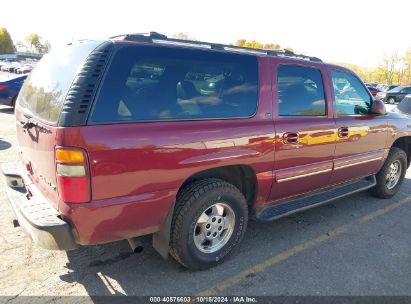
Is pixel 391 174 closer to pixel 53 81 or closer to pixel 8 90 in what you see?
pixel 53 81

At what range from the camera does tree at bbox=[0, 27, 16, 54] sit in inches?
4313

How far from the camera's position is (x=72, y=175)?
235 cm

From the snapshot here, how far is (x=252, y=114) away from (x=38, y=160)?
1.88 metres

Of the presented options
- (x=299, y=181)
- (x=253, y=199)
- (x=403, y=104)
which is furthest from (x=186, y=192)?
(x=403, y=104)

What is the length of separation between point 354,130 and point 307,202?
1.15 m

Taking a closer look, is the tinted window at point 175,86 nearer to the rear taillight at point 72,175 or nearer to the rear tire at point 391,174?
the rear taillight at point 72,175

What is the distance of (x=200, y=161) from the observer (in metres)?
2.88

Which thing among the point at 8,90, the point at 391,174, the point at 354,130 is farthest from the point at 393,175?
the point at 8,90

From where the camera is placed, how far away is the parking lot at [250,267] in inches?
116

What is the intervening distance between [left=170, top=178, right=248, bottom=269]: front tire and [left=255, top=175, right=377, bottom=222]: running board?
34cm

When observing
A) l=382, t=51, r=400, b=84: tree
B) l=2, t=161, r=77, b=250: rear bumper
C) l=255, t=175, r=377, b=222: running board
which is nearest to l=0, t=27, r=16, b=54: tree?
l=382, t=51, r=400, b=84: tree

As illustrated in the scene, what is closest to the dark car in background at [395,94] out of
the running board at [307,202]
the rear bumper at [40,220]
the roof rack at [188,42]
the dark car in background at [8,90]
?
the dark car in background at [8,90]

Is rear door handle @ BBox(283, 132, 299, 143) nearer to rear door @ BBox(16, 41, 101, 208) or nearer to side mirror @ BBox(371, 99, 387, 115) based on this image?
side mirror @ BBox(371, 99, 387, 115)

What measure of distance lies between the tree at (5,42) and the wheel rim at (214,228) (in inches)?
5060
